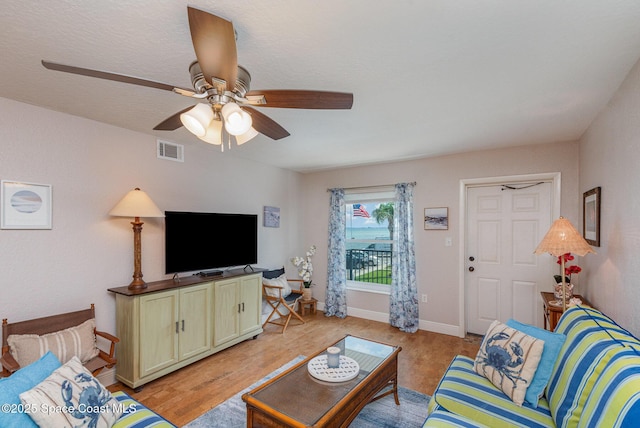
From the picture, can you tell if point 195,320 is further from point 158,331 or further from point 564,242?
point 564,242

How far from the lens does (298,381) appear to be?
2.01 metres

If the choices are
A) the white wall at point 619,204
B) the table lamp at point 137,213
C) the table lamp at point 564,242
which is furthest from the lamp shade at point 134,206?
the white wall at point 619,204

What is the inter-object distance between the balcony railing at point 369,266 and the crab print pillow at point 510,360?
2681 millimetres

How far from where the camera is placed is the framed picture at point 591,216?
2533 mm

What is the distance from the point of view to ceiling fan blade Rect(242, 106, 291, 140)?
176 centimetres

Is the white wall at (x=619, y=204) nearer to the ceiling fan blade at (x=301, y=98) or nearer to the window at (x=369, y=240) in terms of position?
the ceiling fan blade at (x=301, y=98)

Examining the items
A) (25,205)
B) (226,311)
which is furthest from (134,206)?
(226,311)

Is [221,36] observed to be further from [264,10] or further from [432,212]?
[432,212]

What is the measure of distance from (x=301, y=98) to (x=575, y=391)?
1.96 m

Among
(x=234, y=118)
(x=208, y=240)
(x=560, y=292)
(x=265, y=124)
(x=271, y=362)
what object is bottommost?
(x=271, y=362)

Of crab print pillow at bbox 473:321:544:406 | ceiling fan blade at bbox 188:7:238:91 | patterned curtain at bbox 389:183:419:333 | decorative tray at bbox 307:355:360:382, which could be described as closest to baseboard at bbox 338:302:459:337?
patterned curtain at bbox 389:183:419:333

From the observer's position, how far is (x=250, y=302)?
3.83 meters

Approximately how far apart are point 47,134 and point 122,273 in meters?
1.36

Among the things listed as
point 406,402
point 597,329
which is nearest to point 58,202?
point 406,402
